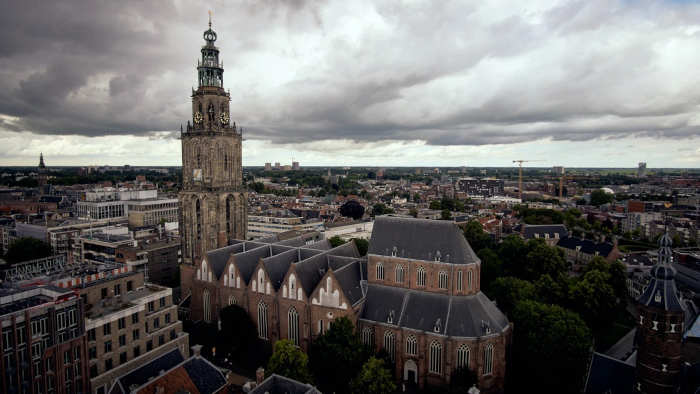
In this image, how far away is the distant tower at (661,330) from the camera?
111 feet

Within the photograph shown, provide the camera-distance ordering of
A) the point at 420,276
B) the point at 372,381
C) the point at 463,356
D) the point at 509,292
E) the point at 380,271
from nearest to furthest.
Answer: the point at 372,381, the point at 463,356, the point at 420,276, the point at 380,271, the point at 509,292

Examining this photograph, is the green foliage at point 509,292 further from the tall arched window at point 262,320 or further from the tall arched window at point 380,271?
the tall arched window at point 262,320

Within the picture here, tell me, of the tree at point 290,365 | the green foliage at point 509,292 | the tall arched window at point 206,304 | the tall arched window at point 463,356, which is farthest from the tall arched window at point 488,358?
the tall arched window at point 206,304

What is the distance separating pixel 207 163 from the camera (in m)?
69.8

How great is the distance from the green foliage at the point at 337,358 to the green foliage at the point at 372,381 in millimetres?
3104

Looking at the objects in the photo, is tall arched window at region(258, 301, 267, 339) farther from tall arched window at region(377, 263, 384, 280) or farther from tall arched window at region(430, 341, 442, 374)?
tall arched window at region(430, 341, 442, 374)

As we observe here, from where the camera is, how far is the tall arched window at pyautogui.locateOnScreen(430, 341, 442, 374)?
157 ft

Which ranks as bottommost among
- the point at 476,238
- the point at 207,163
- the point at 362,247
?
the point at 362,247

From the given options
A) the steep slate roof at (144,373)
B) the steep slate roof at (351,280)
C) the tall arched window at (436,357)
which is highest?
the steep slate roof at (351,280)

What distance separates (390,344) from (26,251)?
93.6 metres

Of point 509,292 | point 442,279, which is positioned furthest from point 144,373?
point 509,292

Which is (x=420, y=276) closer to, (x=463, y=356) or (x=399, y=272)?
(x=399, y=272)

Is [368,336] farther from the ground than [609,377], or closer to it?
closer to it

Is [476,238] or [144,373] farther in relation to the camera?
[476,238]
